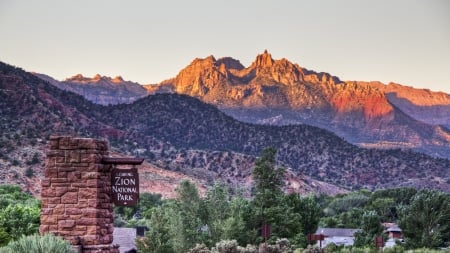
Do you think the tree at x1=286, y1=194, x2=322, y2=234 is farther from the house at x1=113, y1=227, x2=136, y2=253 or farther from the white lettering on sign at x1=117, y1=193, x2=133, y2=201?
the white lettering on sign at x1=117, y1=193, x2=133, y2=201

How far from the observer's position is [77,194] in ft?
28.8

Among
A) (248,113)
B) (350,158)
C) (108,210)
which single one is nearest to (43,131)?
(350,158)

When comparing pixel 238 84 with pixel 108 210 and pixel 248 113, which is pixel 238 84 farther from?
pixel 108 210

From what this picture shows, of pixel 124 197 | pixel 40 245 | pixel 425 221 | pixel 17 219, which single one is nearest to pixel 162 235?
pixel 17 219

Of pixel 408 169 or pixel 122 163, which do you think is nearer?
pixel 122 163

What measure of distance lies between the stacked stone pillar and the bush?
29cm

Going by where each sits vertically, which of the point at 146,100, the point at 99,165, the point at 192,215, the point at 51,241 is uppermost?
the point at 146,100

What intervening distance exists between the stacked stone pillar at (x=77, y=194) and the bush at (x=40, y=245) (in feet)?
0.95

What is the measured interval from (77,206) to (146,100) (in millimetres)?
97742

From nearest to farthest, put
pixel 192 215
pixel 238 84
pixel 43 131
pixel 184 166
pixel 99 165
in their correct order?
pixel 99 165, pixel 192 215, pixel 43 131, pixel 184 166, pixel 238 84

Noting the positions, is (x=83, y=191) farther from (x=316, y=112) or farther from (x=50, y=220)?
(x=316, y=112)

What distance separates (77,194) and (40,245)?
803 millimetres

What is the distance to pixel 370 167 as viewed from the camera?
93312mm

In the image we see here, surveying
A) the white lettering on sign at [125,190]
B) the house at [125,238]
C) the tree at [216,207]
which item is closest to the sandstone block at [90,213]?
the white lettering on sign at [125,190]
